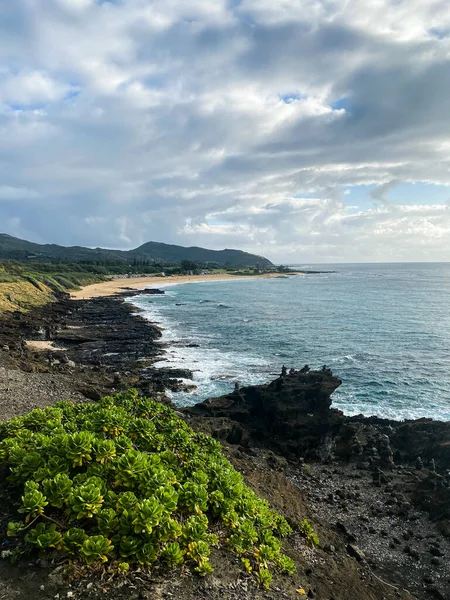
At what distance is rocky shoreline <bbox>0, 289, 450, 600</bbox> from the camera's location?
904 centimetres

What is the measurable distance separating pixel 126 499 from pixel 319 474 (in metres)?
13.6

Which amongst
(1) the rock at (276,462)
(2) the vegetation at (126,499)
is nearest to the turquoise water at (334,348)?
(1) the rock at (276,462)

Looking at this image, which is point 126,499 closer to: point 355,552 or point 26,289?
point 355,552

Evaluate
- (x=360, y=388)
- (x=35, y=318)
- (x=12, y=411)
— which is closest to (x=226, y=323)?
(x=35, y=318)

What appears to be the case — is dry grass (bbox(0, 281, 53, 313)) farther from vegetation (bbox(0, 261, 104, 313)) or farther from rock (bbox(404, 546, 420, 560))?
rock (bbox(404, 546, 420, 560))

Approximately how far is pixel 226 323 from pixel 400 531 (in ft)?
151

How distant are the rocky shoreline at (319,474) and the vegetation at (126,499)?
45 cm

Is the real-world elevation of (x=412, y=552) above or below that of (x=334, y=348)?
below

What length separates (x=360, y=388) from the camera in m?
30.8

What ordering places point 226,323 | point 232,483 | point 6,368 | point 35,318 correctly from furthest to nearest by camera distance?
point 226,323, point 35,318, point 6,368, point 232,483

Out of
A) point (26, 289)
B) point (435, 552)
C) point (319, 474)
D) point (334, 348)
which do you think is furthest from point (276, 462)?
point (26, 289)

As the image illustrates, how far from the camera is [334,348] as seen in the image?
43188 millimetres

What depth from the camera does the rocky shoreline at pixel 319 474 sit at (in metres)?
9.04

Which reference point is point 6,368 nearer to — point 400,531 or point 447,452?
point 400,531
